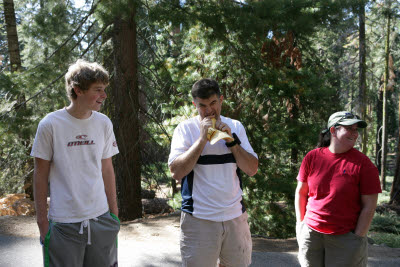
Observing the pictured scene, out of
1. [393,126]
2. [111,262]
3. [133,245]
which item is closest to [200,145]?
[111,262]

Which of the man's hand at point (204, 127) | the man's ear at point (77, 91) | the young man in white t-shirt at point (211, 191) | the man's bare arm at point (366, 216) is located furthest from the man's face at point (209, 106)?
the man's bare arm at point (366, 216)

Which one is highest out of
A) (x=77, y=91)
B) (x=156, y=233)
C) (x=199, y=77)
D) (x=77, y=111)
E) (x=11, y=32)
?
(x=11, y=32)

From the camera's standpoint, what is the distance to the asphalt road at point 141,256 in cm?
451

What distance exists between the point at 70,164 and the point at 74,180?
106mm

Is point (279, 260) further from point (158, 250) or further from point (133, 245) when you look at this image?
point (133, 245)

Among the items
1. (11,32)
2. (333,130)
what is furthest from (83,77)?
(11,32)

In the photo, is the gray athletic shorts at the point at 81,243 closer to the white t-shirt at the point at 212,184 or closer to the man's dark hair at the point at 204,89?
the white t-shirt at the point at 212,184

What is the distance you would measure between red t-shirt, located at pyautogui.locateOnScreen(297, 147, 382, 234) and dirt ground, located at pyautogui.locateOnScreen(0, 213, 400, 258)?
2.93 metres

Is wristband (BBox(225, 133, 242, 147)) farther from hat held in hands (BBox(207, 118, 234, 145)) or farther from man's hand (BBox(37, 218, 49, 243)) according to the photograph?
man's hand (BBox(37, 218, 49, 243))

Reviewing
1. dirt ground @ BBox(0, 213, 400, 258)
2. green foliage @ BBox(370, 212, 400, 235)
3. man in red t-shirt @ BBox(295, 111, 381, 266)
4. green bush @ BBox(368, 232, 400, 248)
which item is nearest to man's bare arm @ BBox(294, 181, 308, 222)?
man in red t-shirt @ BBox(295, 111, 381, 266)

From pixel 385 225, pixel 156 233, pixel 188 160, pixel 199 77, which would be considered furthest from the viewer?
pixel 385 225

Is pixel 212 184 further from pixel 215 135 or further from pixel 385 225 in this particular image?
pixel 385 225

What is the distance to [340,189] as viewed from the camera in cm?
262

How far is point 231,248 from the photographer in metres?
2.56
